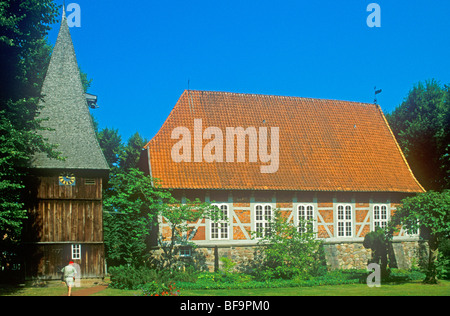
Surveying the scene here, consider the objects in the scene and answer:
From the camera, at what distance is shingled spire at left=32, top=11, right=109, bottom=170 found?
2342 centimetres

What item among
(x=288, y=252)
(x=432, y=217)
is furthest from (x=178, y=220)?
(x=432, y=217)

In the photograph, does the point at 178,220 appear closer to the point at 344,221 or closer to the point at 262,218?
the point at 262,218

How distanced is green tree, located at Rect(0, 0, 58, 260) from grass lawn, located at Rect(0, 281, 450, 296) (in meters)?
2.66

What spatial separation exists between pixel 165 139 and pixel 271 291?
10.5 meters

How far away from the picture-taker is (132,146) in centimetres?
4191

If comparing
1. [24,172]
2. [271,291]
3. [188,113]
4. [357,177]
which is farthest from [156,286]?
[357,177]

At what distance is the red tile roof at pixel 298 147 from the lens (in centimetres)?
2564

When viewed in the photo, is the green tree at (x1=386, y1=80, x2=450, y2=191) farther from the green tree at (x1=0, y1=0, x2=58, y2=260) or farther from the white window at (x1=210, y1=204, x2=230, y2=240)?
the green tree at (x1=0, y1=0, x2=58, y2=260)

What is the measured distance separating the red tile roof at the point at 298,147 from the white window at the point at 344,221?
3.80 feet

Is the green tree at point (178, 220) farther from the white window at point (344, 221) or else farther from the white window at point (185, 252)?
the white window at point (344, 221)

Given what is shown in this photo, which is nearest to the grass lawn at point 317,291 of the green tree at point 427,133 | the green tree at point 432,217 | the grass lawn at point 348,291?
the grass lawn at point 348,291

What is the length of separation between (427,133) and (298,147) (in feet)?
36.3

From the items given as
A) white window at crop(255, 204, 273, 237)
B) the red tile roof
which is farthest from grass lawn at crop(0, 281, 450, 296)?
the red tile roof
